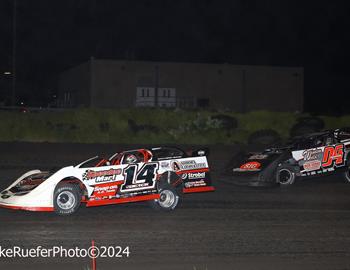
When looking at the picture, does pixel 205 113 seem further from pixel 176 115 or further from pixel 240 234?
pixel 240 234

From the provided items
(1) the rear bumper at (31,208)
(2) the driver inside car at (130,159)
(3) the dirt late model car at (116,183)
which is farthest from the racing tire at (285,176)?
(1) the rear bumper at (31,208)

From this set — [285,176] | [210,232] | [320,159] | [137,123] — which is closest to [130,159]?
[210,232]

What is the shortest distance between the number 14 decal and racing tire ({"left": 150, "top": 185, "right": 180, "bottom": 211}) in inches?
10.8

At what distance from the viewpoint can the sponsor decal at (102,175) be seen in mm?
12805

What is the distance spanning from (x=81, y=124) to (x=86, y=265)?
63.8ft

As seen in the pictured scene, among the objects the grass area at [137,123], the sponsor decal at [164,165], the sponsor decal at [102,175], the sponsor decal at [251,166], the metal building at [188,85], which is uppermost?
the metal building at [188,85]

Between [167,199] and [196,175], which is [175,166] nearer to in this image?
[196,175]

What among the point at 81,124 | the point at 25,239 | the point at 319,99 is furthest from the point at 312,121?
the point at 319,99

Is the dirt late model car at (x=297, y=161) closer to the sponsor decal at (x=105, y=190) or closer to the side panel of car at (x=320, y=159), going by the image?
the side panel of car at (x=320, y=159)

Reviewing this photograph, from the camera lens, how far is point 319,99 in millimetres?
63281

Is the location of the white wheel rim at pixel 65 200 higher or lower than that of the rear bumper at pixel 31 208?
higher

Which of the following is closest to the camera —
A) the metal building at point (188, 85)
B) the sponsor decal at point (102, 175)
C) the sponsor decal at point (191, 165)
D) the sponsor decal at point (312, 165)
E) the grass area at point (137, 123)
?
the sponsor decal at point (102, 175)

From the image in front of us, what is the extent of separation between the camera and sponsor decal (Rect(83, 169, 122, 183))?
12805 millimetres

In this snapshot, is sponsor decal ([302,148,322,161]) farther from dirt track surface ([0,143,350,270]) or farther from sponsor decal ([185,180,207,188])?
sponsor decal ([185,180,207,188])
